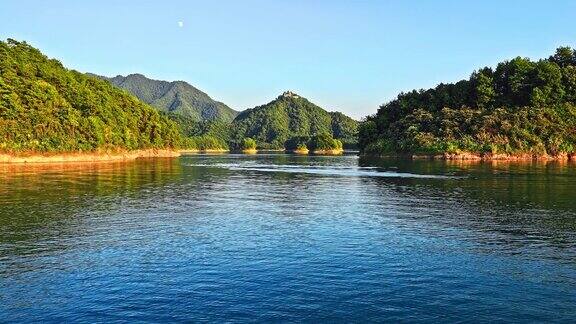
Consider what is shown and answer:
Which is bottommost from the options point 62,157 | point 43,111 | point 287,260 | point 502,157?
point 287,260

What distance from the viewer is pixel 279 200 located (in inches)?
2309

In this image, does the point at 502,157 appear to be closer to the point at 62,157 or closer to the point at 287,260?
the point at 62,157

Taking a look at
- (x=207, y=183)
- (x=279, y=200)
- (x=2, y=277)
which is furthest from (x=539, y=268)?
(x=207, y=183)

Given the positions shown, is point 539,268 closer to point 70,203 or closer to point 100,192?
point 70,203

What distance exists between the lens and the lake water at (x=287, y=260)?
2039cm

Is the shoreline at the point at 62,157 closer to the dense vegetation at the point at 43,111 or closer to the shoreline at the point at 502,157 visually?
→ the dense vegetation at the point at 43,111

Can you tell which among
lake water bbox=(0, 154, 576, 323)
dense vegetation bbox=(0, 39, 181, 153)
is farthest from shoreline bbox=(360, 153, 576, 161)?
dense vegetation bbox=(0, 39, 181, 153)

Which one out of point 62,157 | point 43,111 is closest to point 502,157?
point 62,157

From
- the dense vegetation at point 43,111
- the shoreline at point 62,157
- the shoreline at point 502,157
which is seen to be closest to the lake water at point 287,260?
the shoreline at point 62,157

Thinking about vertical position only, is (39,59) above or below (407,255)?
above

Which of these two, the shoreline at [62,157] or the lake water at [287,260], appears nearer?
the lake water at [287,260]

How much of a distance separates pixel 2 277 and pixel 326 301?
17383 mm

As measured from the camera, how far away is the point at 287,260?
94.0ft

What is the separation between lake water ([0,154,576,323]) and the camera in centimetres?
2039
